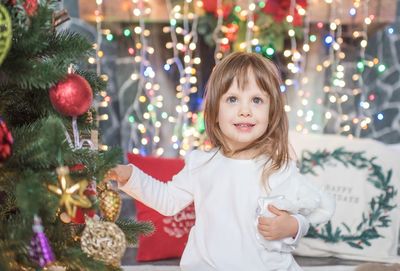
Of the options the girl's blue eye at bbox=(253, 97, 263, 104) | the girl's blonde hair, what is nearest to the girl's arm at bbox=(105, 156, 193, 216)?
the girl's blonde hair

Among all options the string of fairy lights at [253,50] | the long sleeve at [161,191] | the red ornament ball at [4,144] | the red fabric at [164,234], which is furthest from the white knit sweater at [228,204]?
the string of fairy lights at [253,50]

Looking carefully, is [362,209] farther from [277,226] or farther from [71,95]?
[71,95]

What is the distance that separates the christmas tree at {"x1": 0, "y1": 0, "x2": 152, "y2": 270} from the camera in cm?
81

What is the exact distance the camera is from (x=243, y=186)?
122 cm

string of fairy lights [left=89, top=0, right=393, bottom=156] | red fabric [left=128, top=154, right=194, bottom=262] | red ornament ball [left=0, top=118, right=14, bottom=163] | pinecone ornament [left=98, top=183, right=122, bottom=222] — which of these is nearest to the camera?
red ornament ball [left=0, top=118, right=14, bottom=163]

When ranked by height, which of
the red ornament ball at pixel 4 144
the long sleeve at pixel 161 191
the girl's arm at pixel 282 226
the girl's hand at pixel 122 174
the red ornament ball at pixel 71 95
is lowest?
the girl's arm at pixel 282 226

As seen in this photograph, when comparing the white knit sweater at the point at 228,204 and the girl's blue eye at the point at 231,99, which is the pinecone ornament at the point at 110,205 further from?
the girl's blue eye at the point at 231,99

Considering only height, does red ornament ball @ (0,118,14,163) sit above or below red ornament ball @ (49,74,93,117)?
below

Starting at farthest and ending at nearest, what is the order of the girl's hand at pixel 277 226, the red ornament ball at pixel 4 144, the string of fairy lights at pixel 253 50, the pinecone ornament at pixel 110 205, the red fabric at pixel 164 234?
the string of fairy lights at pixel 253 50 < the red fabric at pixel 164 234 < the girl's hand at pixel 277 226 < the pinecone ornament at pixel 110 205 < the red ornament ball at pixel 4 144

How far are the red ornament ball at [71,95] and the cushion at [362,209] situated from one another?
130 centimetres

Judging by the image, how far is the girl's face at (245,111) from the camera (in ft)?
3.98

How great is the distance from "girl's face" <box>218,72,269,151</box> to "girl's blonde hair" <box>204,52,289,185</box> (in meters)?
0.01

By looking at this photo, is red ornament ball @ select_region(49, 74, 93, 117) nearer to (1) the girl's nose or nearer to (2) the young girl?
(2) the young girl

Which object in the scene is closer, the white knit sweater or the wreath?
the white knit sweater
